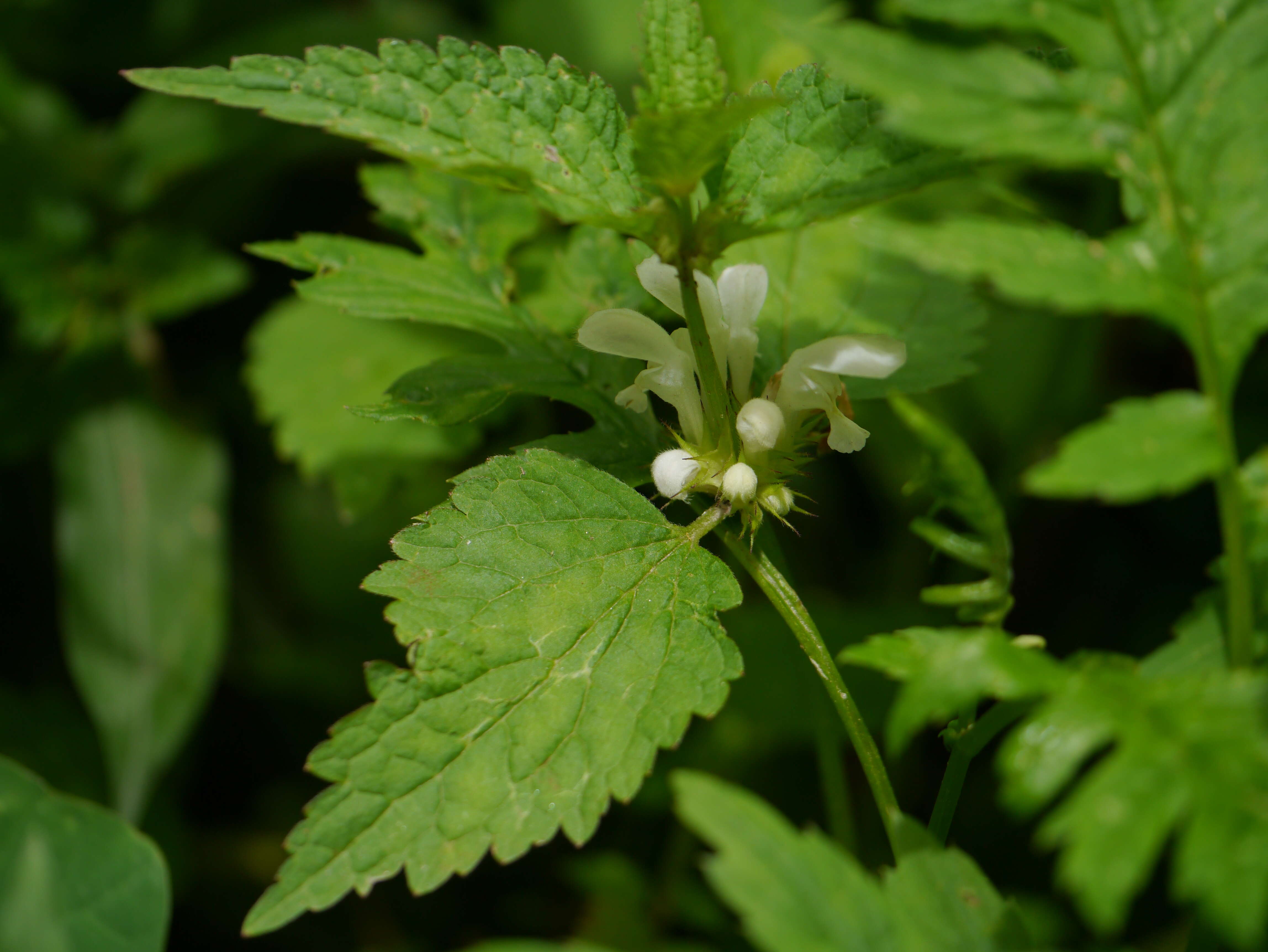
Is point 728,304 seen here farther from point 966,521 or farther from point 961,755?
point 961,755

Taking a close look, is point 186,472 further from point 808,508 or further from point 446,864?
point 446,864

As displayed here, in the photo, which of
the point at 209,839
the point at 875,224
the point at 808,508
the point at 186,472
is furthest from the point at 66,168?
the point at 875,224

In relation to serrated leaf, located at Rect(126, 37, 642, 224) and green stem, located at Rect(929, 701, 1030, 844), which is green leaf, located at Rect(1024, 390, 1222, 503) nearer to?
green stem, located at Rect(929, 701, 1030, 844)

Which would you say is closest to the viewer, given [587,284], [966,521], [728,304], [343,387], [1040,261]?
[1040,261]

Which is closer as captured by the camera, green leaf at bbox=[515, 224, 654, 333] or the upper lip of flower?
the upper lip of flower

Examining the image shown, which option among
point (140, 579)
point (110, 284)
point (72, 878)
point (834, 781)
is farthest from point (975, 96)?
point (110, 284)

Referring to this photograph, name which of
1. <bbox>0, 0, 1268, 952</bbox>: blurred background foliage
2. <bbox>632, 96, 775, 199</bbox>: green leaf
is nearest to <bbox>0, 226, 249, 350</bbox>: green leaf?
<bbox>0, 0, 1268, 952</bbox>: blurred background foliage

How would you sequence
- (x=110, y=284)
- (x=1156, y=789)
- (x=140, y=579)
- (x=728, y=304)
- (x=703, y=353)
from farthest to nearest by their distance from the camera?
(x=110, y=284) → (x=140, y=579) → (x=728, y=304) → (x=703, y=353) → (x=1156, y=789)
